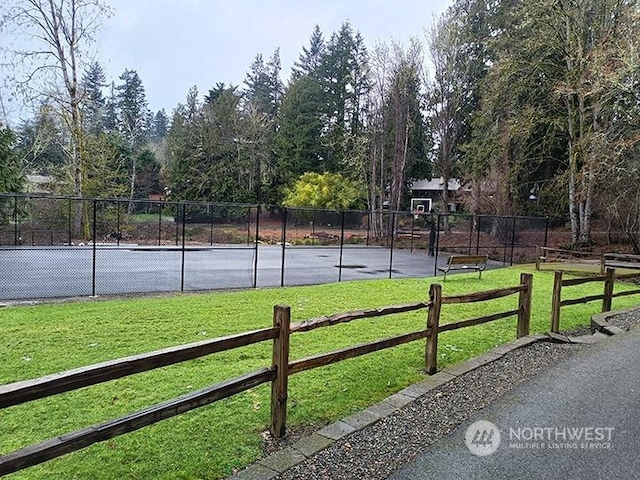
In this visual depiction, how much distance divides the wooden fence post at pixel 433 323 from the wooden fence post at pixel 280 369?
178cm

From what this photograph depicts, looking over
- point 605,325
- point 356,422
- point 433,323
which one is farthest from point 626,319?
point 356,422

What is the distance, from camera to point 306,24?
Answer: 49375 mm

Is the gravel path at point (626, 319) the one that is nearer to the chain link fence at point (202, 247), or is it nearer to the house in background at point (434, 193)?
the chain link fence at point (202, 247)

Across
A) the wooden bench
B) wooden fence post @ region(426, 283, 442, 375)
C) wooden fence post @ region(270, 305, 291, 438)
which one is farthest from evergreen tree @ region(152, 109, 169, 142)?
wooden fence post @ region(270, 305, 291, 438)

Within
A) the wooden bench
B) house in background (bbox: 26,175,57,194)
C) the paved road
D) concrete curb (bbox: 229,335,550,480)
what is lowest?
the paved road

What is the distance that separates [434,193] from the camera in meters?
39.4

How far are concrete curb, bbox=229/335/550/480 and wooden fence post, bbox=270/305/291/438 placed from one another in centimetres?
19

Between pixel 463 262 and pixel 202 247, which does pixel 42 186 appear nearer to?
pixel 202 247

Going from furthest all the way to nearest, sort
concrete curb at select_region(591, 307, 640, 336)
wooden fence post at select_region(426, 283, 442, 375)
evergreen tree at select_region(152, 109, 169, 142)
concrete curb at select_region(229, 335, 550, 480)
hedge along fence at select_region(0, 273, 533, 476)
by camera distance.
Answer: evergreen tree at select_region(152, 109, 169, 142) < concrete curb at select_region(591, 307, 640, 336) < wooden fence post at select_region(426, 283, 442, 375) < concrete curb at select_region(229, 335, 550, 480) < hedge along fence at select_region(0, 273, 533, 476)

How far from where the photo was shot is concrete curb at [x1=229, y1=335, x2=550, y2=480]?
2494mm

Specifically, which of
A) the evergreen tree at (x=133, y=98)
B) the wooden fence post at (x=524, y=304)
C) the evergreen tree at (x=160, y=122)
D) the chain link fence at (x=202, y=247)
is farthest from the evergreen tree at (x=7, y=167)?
the evergreen tree at (x=160, y=122)

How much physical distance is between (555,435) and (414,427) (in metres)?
0.97

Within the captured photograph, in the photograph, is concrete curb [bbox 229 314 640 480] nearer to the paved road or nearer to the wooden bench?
the paved road

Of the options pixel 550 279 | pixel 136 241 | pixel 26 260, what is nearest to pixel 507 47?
pixel 550 279
